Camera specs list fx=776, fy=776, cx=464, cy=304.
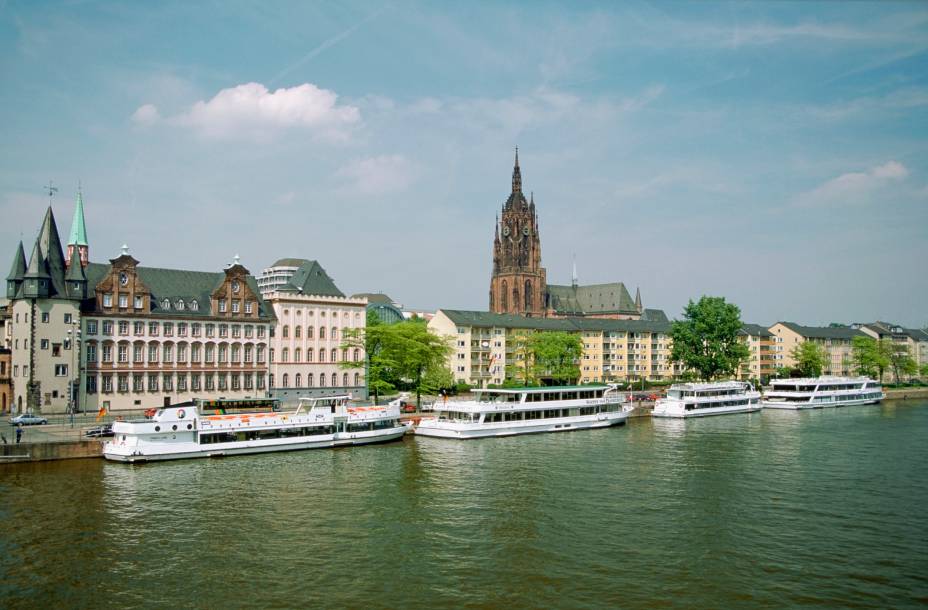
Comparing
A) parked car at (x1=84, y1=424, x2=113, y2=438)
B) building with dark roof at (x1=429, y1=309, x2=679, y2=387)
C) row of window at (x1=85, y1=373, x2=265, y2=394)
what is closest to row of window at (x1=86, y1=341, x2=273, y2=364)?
row of window at (x1=85, y1=373, x2=265, y2=394)

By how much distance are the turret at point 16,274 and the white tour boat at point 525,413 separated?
5246cm

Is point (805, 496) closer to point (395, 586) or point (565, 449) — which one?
point (565, 449)

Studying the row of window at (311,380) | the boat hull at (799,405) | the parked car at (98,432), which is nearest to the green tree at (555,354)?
the boat hull at (799,405)

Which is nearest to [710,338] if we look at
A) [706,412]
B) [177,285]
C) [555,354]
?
[555,354]

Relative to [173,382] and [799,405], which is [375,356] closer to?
[173,382]

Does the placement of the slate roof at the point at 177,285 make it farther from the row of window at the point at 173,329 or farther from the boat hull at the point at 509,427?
the boat hull at the point at 509,427

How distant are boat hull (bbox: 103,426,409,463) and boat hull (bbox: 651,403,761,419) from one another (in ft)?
164

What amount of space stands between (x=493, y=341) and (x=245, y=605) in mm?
136347

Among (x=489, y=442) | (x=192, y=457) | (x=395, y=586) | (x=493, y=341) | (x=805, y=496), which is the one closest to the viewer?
(x=395, y=586)

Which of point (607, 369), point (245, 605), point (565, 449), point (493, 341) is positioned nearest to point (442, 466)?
point (565, 449)

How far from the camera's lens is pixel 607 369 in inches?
7416

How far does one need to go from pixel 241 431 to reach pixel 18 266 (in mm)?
44023

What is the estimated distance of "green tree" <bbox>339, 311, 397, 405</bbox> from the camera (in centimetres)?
11312

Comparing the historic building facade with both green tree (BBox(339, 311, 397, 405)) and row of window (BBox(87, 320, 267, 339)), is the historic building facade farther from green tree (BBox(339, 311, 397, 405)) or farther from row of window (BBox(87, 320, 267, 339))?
row of window (BBox(87, 320, 267, 339))
